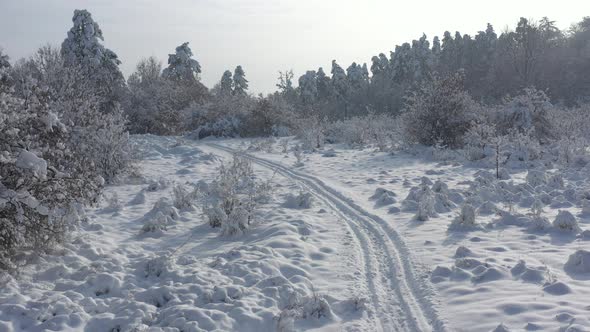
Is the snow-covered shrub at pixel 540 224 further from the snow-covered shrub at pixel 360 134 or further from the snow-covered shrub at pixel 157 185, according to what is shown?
the snow-covered shrub at pixel 360 134

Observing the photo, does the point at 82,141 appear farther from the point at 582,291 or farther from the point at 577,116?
the point at 577,116

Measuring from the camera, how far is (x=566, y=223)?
752 cm

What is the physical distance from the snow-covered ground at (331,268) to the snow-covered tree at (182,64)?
45.1 metres

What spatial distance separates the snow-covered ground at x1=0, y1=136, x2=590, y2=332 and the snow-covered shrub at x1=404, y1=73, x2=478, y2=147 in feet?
25.8

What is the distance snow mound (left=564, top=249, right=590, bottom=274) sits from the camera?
228 inches

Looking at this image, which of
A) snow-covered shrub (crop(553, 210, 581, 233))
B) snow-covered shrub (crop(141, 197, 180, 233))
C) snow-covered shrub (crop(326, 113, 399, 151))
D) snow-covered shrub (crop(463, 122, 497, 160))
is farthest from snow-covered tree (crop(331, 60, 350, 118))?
snow-covered shrub (crop(553, 210, 581, 233))

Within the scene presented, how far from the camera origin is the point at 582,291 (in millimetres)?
5168

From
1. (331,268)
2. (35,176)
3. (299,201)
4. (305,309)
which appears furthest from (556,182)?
(35,176)

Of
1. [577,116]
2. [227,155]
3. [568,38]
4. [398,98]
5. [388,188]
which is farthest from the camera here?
[398,98]

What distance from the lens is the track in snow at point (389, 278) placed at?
4.89 meters

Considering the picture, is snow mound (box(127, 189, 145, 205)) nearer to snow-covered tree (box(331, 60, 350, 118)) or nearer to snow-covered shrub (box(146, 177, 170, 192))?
snow-covered shrub (box(146, 177, 170, 192))

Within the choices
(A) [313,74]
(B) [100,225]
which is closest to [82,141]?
(B) [100,225]

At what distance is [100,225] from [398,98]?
55.3 m

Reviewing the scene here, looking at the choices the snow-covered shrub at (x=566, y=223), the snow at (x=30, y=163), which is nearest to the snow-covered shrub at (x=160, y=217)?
the snow at (x=30, y=163)
